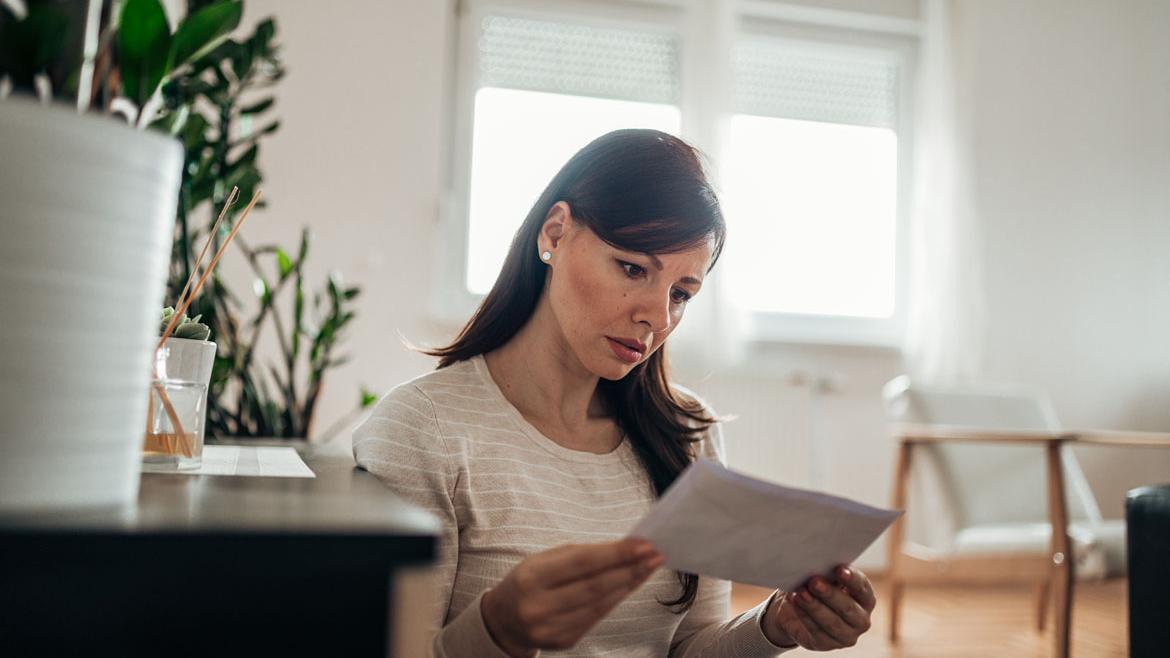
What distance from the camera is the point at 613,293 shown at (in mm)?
1162

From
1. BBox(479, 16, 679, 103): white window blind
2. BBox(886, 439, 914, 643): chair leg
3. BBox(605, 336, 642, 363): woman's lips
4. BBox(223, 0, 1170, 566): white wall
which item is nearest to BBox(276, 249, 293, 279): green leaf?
BBox(605, 336, 642, 363): woman's lips

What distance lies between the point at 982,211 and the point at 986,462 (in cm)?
167

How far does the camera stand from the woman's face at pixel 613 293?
1158 millimetres

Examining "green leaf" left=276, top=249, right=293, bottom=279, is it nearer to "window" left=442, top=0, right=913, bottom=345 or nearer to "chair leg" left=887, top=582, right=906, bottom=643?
"window" left=442, top=0, right=913, bottom=345

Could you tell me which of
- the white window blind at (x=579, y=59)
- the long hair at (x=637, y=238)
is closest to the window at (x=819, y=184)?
the white window blind at (x=579, y=59)

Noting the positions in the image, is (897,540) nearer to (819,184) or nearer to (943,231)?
(943,231)

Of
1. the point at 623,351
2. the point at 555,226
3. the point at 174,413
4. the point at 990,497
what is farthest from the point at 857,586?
the point at 990,497

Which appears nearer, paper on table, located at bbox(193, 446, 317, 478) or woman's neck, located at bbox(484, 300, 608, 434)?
paper on table, located at bbox(193, 446, 317, 478)

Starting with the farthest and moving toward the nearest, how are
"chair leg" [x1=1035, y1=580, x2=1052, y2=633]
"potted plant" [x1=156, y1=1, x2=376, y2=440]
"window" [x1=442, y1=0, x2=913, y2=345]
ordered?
"window" [x1=442, y1=0, x2=913, y2=345] → "chair leg" [x1=1035, y1=580, x2=1052, y2=633] → "potted plant" [x1=156, y1=1, x2=376, y2=440]

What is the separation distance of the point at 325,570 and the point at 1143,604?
1.46 meters

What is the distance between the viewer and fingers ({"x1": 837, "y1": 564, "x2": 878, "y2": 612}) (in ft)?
3.23

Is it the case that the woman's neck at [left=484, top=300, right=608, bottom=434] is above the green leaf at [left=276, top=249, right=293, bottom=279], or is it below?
below

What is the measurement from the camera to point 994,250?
4477 mm

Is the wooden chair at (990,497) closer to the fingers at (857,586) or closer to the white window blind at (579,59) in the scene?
the white window blind at (579,59)
